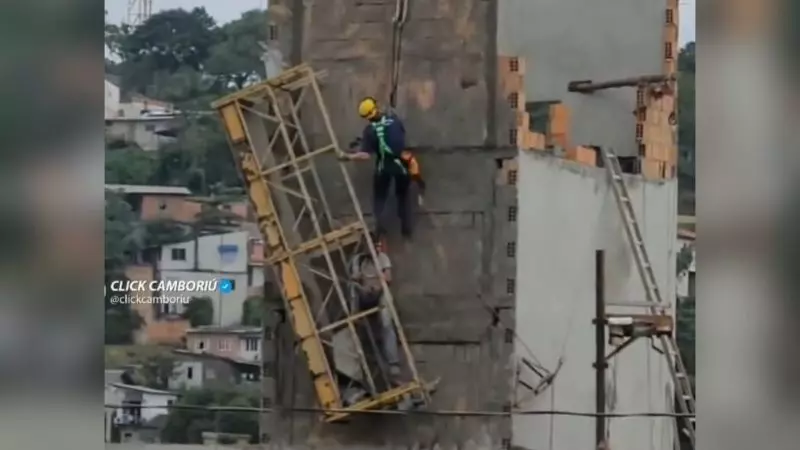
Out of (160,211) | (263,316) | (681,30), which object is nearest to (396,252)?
(263,316)

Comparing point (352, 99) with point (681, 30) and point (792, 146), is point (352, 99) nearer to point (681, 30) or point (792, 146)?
point (681, 30)

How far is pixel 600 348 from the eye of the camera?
5430 mm

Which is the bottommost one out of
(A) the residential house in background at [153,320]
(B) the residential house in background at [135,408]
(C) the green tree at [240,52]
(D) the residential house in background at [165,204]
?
(B) the residential house in background at [135,408]

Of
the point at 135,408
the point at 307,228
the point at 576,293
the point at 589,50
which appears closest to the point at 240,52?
the point at 307,228

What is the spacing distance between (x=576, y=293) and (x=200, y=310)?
145 centimetres

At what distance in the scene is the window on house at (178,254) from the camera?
557 cm

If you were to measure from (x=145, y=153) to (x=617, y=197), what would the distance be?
72.5 inches

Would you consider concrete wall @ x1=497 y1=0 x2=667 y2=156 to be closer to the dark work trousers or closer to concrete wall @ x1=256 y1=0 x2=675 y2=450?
concrete wall @ x1=256 y1=0 x2=675 y2=450

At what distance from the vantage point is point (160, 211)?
18.4 feet

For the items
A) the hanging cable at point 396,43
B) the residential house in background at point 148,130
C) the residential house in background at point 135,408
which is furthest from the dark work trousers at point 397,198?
the residential house in background at point 135,408

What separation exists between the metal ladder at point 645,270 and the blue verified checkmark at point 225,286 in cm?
152

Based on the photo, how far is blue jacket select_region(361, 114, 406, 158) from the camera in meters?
5.50

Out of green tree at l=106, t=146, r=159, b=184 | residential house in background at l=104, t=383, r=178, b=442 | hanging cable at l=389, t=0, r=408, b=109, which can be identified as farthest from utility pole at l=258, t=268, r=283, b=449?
hanging cable at l=389, t=0, r=408, b=109

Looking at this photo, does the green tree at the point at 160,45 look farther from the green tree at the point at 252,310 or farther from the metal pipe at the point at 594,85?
the metal pipe at the point at 594,85
